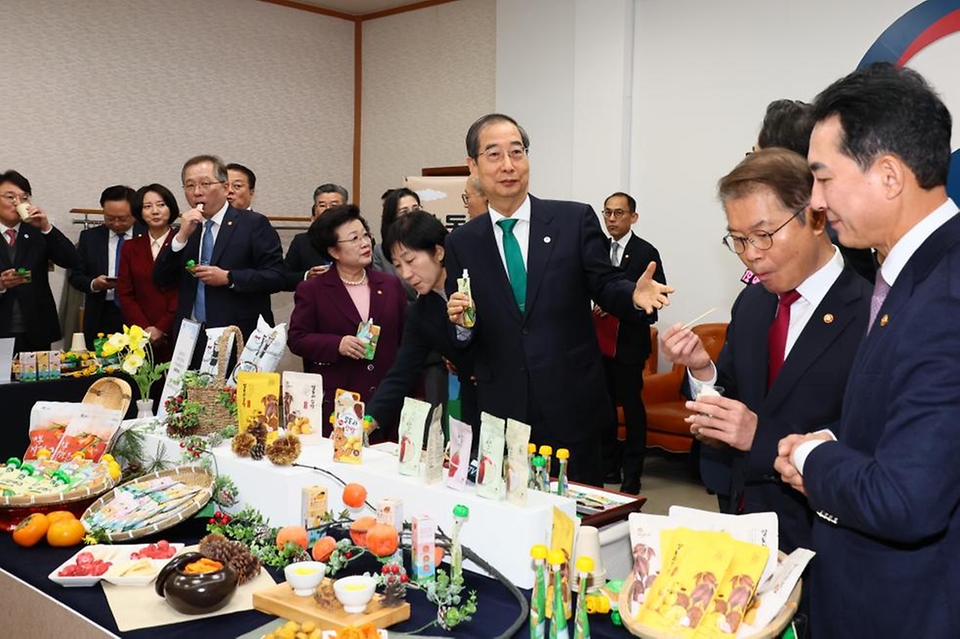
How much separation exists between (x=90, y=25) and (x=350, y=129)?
8.37 ft

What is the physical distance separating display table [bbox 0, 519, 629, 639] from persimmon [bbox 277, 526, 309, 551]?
7cm

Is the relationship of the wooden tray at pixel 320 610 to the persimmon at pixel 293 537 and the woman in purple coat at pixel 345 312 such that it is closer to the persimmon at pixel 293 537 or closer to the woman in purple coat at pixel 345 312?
the persimmon at pixel 293 537

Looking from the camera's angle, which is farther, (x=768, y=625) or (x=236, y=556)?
(x=236, y=556)

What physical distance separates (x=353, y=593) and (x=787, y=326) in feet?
3.55

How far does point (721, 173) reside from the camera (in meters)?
6.33

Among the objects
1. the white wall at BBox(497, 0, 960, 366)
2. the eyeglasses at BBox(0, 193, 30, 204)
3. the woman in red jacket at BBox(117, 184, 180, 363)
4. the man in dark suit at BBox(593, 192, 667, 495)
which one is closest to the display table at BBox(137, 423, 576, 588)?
the woman in red jacket at BBox(117, 184, 180, 363)

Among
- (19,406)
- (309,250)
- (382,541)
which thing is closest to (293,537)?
(382,541)

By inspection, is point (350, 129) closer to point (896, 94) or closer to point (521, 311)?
point (521, 311)

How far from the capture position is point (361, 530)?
2.12 meters

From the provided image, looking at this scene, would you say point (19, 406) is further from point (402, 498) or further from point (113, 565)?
point (402, 498)

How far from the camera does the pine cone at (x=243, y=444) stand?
8.30 ft

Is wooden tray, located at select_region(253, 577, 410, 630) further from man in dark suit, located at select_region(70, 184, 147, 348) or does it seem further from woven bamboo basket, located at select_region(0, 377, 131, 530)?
man in dark suit, located at select_region(70, 184, 147, 348)

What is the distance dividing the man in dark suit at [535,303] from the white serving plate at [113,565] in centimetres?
104

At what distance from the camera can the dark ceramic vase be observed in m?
1.89
